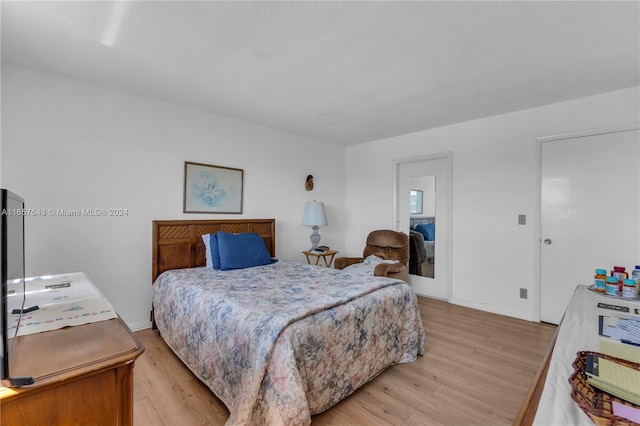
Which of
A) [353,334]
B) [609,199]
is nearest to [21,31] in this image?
[353,334]

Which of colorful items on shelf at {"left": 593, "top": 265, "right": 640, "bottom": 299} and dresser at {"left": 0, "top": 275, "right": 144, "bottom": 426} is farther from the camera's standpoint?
colorful items on shelf at {"left": 593, "top": 265, "right": 640, "bottom": 299}

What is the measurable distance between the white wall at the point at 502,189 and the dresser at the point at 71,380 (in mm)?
3759

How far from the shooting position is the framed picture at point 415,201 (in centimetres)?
432

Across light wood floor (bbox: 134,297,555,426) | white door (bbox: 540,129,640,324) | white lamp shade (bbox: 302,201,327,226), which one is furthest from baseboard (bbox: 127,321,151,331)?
white door (bbox: 540,129,640,324)

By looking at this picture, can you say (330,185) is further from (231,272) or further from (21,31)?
(21,31)

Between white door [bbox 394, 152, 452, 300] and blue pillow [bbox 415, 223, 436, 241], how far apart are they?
0.05 metres

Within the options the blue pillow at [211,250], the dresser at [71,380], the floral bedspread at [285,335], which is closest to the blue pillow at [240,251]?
the blue pillow at [211,250]

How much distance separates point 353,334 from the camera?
1906mm

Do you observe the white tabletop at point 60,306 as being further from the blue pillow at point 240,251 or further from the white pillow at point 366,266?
the white pillow at point 366,266

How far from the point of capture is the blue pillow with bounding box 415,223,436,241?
13.7 ft

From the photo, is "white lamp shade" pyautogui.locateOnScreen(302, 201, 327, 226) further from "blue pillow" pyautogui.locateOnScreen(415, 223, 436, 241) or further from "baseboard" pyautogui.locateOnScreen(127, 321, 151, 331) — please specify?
"baseboard" pyautogui.locateOnScreen(127, 321, 151, 331)

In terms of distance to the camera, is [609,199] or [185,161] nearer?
[609,199]

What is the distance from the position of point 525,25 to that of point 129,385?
268 centimetres

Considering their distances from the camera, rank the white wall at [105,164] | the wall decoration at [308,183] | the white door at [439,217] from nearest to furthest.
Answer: the white wall at [105,164]
the white door at [439,217]
the wall decoration at [308,183]
